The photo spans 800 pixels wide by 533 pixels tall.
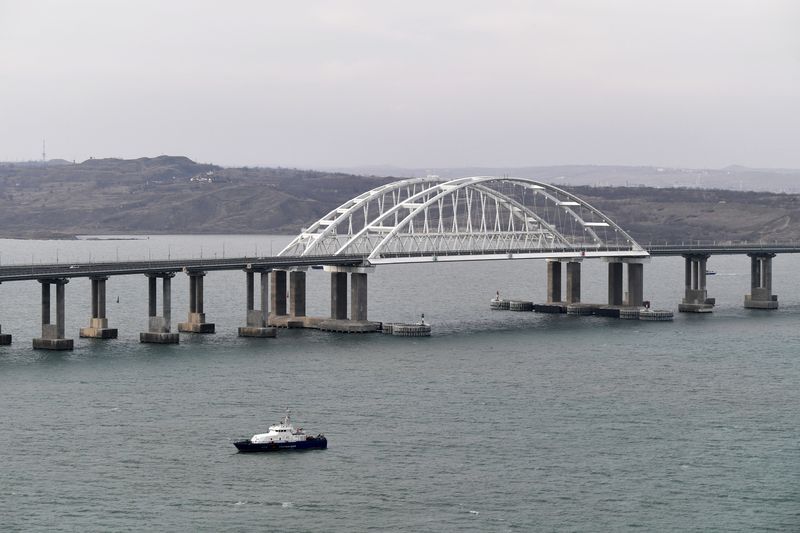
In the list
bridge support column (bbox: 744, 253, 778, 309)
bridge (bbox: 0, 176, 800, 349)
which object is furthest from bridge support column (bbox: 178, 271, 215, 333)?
bridge support column (bbox: 744, 253, 778, 309)

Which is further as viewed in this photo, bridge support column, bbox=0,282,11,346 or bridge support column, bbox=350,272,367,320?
bridge support column, bbox=350,272,367,320

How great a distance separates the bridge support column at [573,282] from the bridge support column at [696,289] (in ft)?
37.2

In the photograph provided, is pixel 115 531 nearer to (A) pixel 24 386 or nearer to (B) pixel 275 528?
(B) pixel 275 528

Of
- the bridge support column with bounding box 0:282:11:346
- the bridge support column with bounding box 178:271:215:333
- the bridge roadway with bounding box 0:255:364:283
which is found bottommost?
the bridge support column with bounding box 0:282:11:346

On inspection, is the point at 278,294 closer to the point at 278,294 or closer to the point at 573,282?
the point at 278,294

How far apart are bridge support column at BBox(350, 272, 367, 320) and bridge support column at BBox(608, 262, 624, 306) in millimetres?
34447

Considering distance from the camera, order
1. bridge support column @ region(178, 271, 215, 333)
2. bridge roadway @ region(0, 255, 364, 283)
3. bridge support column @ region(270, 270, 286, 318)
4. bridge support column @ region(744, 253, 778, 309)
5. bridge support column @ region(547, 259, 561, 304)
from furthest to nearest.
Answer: bridge support column @ region(744, 253, 778, 309), bridge support column @ region(547, 259, 561, 304), bridge support column @ region(270, 270, 286, 318), bridge support column @ region(178, 271, 215, 333), bridge roadway @ region(0, 255, 364, 283)

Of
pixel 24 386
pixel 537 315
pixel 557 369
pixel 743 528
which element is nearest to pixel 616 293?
pixel 537 315

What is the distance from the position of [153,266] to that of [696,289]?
6449 centimetres

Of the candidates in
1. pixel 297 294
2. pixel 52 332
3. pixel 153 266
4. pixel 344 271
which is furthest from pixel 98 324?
pixel 344 271

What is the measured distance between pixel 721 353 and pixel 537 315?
38.5 m

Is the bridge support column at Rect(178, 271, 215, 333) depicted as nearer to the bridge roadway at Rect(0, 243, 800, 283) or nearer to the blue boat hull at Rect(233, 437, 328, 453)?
the bridge roadway at Rect(0, 243, 800, 283)

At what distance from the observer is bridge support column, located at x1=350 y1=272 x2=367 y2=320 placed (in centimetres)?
13000

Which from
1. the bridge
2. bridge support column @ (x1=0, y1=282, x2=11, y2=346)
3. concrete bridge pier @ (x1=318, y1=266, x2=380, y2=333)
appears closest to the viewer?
bridge support column @ (x1=0, y1=282, x2=11, y2=346)
